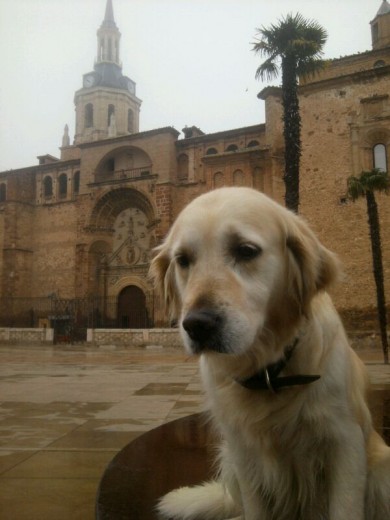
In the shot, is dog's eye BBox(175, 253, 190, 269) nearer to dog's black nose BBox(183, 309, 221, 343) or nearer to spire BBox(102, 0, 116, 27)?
dog's black nose BBox(183, 309, 221, 343)

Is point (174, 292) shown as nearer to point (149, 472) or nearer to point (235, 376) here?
point (235, 376)

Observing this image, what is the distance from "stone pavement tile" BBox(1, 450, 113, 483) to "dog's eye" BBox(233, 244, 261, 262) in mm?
1762

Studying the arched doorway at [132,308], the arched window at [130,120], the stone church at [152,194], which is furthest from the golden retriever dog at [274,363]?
the arched window at [130,120]

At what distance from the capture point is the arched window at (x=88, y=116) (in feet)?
195

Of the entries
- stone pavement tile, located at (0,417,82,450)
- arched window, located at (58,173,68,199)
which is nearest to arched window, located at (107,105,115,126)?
arched window, located at (58,173,68,199)

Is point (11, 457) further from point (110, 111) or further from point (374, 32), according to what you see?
point (110, 111)

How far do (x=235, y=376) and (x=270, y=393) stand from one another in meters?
0.13

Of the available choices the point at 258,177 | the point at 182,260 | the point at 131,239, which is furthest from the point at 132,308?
the point at 182,260

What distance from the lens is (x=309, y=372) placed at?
1.52m

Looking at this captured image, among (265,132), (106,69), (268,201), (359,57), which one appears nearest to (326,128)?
(265,132)

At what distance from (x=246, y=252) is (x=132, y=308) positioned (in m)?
29.1

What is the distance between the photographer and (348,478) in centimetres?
144

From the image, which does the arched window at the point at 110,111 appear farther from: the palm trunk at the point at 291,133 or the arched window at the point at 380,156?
the palm trunk at the point at 291,133

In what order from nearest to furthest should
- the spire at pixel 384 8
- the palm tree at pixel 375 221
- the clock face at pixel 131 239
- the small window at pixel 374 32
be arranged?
1. the palm tree at pixel 375 221
2. the clock face at pixel 131 239
3. the small window at pixel 374 32
4. the spire at pixel 384 8
